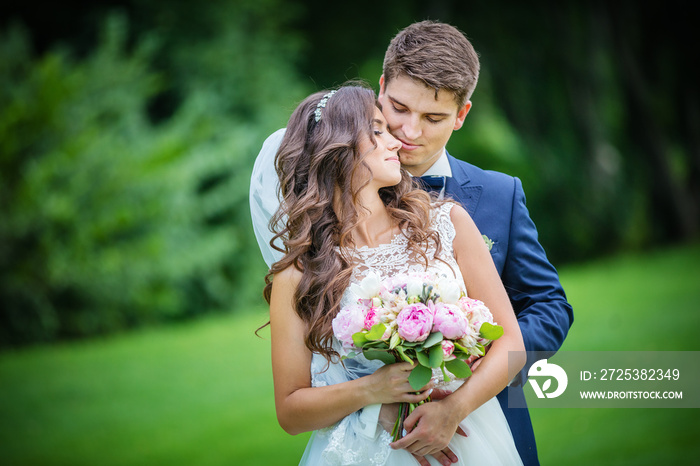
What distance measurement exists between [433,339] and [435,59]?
4.65 ft

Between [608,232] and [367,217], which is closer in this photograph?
[367,217]

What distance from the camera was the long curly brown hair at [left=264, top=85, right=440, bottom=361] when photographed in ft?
9.31

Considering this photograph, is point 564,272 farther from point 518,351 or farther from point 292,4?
point 518,351

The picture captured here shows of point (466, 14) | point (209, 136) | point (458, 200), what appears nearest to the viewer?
point (458, 200)

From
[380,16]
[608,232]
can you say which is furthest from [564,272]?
[380,16]

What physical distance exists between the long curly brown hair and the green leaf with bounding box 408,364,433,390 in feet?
1.48

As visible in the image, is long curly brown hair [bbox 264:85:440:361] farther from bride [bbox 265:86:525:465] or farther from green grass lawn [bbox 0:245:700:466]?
green grass lawn [bbox 0:245:700:466]

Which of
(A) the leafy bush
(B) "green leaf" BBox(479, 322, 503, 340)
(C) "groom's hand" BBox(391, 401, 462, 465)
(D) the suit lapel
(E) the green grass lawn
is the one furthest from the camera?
(A) the leafy bush

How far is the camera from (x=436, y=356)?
242 cm

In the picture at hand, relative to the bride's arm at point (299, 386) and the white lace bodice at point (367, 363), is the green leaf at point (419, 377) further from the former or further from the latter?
the white lace bodice at point (367, 363)

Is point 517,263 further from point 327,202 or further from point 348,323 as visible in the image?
point 348,323

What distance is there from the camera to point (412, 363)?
8.07 ft

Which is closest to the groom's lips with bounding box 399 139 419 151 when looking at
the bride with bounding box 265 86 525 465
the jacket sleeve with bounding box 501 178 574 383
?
the bride with bounding box 265 86 525 465

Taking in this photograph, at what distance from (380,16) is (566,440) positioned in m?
13.2
